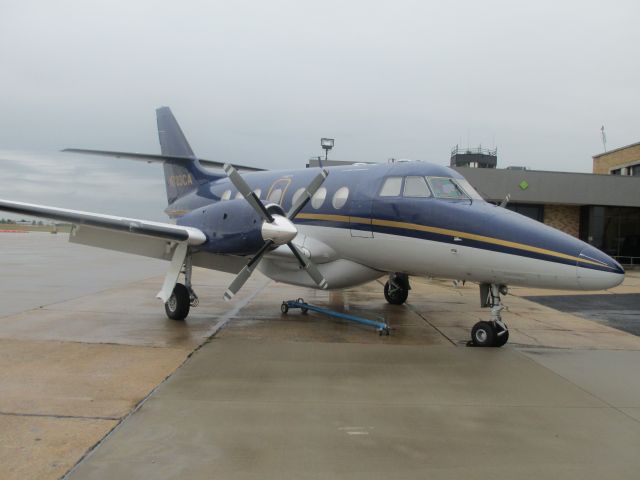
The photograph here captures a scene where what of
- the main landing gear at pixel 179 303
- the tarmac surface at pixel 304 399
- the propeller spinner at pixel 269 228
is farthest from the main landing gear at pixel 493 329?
the main landing gear at pixel 179 303

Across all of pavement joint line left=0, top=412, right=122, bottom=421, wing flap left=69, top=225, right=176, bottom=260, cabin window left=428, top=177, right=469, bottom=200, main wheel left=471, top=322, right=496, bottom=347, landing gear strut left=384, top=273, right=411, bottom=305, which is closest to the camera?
pavement joint line left=0, top=412, right=122, bottom=421

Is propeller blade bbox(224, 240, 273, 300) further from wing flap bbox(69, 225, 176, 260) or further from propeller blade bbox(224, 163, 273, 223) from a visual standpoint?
wing flap bbox(69, 225, 176, 260)

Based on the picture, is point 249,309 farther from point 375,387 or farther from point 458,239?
point 375,387

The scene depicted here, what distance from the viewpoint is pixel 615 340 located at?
31.4ft

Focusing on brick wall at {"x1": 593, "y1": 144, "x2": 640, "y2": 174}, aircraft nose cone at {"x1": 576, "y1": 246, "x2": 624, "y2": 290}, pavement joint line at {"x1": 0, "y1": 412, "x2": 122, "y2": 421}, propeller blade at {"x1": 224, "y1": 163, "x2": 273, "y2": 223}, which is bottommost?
pavement joint line at {"x1": 0, "y1": 412, "x2": 122, "y2": 421}

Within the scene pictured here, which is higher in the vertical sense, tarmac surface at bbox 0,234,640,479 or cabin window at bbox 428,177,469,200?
Answer: cabin window at bbox 428,177,469,200

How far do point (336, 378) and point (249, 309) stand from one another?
19.2 feet

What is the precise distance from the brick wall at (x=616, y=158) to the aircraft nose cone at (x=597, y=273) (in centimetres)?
3144

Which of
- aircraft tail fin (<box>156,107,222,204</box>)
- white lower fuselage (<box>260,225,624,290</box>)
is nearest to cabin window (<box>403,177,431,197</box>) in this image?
white lower fuselage (<box>260,225,624,290</box>)

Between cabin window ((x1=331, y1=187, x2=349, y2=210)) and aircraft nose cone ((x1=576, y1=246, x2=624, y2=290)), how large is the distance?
428 centimetres

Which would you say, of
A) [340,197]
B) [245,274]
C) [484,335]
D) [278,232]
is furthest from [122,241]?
[484,335]

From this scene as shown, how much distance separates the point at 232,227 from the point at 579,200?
82.3 ft

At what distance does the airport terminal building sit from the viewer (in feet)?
93.7

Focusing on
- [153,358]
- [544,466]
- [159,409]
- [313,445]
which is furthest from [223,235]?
[544,466]
